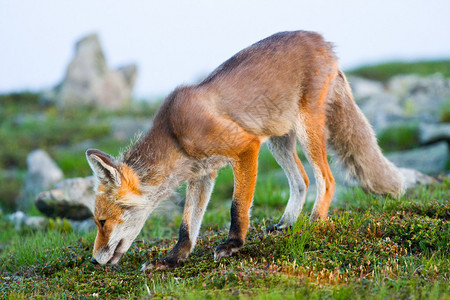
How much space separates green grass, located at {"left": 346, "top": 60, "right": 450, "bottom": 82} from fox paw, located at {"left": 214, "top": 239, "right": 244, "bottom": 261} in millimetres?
24115

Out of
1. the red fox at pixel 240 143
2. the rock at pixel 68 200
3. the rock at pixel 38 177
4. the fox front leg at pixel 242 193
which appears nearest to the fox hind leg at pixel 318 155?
the red fox at pixel 240 143

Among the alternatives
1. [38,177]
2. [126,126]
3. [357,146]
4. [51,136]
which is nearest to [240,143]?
[357,146]

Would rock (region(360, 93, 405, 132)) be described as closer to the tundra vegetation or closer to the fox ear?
the tundra vegetation

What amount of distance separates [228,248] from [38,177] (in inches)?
304

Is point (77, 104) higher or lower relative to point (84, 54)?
lower

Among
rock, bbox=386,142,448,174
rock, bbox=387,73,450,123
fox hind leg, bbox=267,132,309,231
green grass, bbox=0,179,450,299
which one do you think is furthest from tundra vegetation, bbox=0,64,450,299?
rock, bbox=387,73,450,123

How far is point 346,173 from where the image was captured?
6879 millimetres

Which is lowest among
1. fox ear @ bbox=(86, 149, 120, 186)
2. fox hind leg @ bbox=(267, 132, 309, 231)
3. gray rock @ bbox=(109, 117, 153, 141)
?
gray rock @ bbox=(109, 117, 153, 141)

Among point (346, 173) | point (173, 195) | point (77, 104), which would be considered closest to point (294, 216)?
point (346, 173)

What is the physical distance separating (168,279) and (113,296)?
0.57 metres

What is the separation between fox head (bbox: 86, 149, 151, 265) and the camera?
16.7ft

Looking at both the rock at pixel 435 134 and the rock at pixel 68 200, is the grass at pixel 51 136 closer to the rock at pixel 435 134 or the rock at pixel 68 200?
the rock at pixel 68 200

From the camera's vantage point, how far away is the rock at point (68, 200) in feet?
27.8

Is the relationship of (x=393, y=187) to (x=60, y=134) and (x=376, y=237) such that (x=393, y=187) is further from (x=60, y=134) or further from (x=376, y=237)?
(x=60, y=134)
